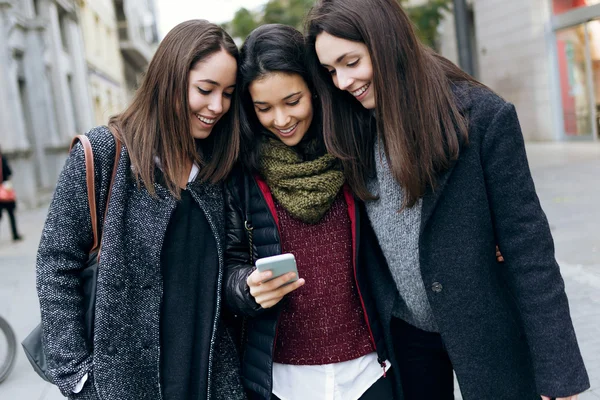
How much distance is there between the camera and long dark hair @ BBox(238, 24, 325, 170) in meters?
2.05

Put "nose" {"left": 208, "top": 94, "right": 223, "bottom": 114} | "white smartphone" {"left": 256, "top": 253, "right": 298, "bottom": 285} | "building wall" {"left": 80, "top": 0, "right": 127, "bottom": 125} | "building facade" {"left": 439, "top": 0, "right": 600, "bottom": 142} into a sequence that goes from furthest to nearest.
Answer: "building wall" {"left": 80, "top": 0, "right": 127, "bottom": 125}
"building facade" {"left": 439, "top": 0, "right": 600, "bottom": 142}
"nose" {"left": 208, "top": 94, "right": 223, "bottom": 114}
"white smartphone" {"left": 256, "top": 253, "right": 298, "bottom": 285}

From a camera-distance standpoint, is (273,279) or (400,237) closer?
(273,279)

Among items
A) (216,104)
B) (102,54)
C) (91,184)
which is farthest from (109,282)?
(102,54)

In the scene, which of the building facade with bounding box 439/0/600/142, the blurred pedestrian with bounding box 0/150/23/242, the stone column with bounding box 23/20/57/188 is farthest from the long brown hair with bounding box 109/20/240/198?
the stone column with bounding box 23/20/57/188

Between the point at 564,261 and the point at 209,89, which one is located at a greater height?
the point at 209,89

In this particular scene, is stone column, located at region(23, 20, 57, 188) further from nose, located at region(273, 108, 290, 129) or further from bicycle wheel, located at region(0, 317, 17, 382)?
nose, located at region(273, 108, 290, 129)

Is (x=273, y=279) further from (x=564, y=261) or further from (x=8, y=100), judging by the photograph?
(x=8, y=100)

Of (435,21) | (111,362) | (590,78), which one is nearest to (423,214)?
(111,362)

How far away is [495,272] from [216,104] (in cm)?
107

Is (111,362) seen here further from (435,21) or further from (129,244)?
(435,21)

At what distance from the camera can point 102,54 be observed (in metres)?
29.2

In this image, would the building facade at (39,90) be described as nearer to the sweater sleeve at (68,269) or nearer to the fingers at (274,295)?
the sweater sleeve at (68,269)

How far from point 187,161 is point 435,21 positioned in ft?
37.5

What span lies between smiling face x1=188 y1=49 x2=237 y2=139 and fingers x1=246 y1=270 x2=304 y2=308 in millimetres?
569
